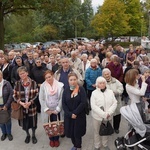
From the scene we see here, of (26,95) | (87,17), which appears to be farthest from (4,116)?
(87,17)

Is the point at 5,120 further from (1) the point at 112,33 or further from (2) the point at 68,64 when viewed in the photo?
(1) the point at 112,33

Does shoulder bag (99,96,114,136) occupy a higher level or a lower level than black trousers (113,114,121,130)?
higher

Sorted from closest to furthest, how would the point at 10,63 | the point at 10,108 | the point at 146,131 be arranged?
the point at 146,131, the point at 10,108, the point at 10,63

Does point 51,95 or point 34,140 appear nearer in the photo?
point 51,95

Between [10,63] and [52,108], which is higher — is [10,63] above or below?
above

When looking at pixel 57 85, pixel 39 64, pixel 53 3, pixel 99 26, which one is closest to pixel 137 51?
pixel 39 64

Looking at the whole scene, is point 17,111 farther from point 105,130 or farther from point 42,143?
point 105,130

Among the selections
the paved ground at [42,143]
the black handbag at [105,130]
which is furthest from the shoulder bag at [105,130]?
the paved ground at [42,143]

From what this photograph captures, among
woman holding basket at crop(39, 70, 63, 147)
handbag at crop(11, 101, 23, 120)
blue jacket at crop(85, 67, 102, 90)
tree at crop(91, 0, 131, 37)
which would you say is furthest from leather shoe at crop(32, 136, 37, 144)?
tree at crop(91, 0, 131, 37)

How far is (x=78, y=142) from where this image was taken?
4453mm

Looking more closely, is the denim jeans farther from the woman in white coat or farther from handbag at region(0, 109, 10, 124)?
the woman in white coat

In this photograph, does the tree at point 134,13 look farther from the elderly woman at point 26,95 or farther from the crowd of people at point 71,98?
the elderly woman at point 26,95

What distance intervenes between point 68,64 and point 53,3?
15873mm

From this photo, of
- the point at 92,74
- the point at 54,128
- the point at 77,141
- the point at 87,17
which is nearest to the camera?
the point at 77,141
